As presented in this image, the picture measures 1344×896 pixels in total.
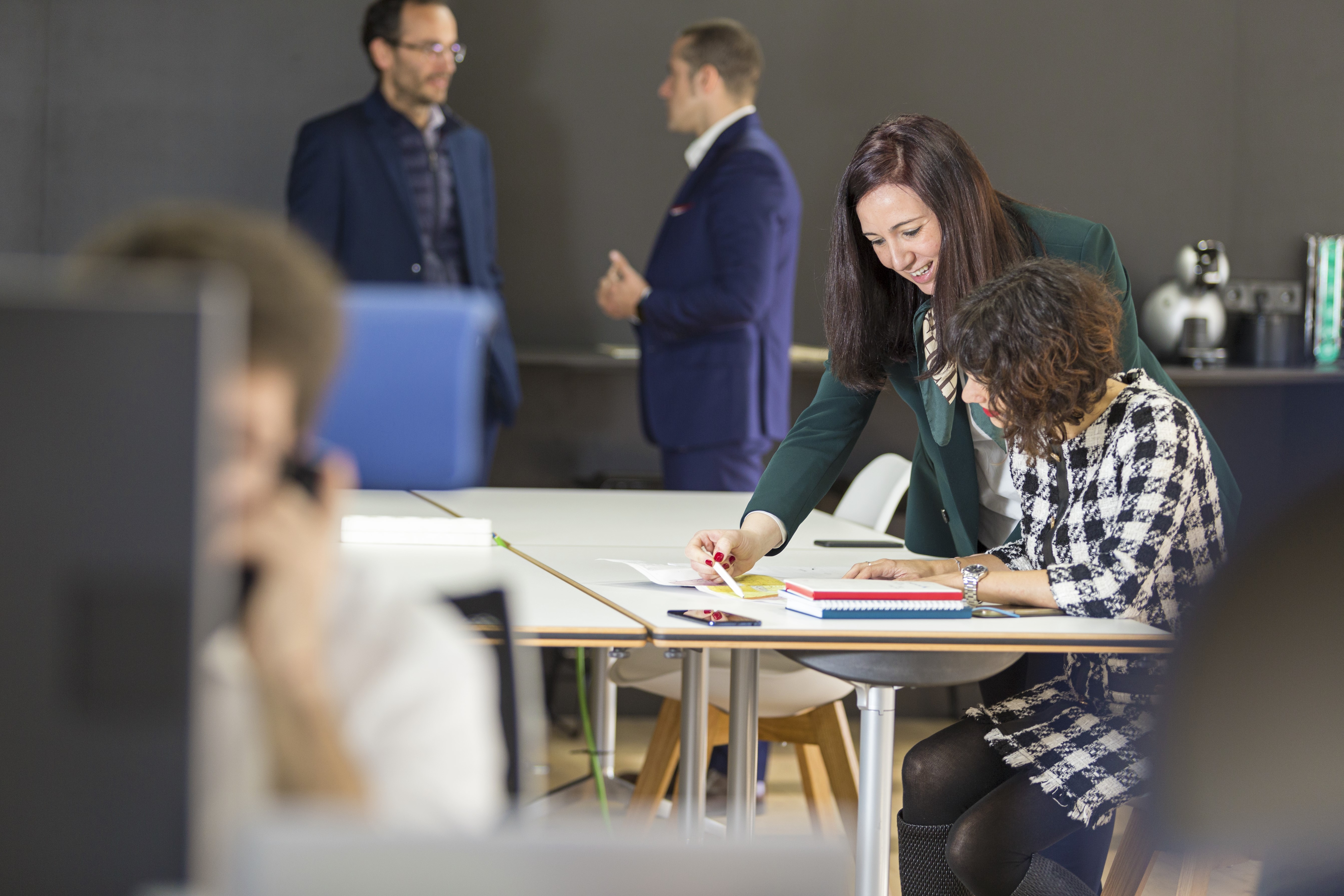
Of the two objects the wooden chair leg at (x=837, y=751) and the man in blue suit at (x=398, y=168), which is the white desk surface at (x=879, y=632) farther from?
the man in blue suit at (x=398, y=168)

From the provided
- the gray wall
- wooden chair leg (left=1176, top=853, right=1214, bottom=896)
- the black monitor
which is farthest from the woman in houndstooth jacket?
the gray wall

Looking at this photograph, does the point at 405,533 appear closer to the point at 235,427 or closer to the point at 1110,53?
the point at 235,427

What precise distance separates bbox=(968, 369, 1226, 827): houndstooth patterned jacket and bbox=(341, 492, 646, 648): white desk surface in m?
0.54

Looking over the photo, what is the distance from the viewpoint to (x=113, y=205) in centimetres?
379

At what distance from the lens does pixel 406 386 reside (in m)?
0.43

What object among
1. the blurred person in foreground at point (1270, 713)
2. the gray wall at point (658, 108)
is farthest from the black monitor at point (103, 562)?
the gray wall at point (658, 108)

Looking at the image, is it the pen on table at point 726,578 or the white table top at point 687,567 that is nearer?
the white table top at point 687,567

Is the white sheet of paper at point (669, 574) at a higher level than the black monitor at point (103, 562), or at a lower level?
lower

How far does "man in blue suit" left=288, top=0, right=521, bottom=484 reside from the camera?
3209mm

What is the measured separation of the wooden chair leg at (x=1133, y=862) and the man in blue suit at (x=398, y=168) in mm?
2079

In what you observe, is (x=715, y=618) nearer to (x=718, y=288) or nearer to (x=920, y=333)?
(x=920, y=333)

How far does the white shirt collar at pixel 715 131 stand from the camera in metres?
3.17

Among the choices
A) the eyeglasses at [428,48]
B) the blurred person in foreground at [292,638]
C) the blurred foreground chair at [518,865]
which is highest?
the eyeglasses at [428,48]

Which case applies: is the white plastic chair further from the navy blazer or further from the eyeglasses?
the eyeglasses
